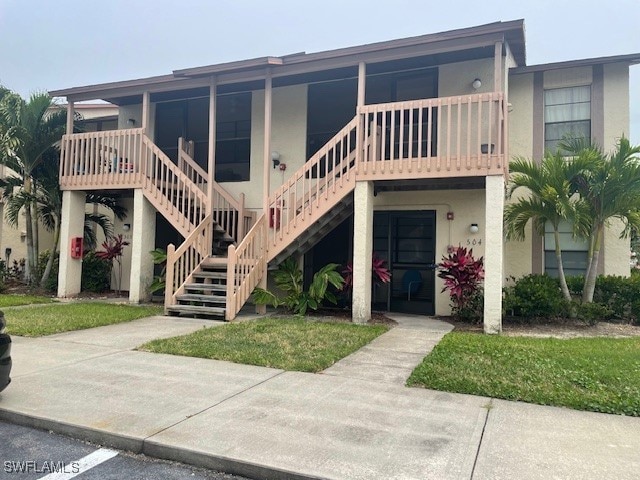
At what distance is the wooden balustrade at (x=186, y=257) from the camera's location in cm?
916

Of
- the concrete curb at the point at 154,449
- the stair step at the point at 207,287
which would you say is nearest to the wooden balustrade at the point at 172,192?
the stair step at the point at 207,287

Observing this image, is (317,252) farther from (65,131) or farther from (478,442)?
(478,442)

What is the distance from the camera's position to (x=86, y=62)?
1070 inches

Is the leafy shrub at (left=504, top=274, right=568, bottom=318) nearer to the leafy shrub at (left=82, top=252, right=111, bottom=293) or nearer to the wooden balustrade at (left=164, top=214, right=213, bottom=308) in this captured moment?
the wooden balustrade at (left=164, top=214, right=213, bottom=308)

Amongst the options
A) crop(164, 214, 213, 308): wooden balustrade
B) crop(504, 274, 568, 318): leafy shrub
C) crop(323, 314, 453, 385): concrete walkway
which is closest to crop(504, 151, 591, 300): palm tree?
crop(504, 274, 568, 318): leafy shrub

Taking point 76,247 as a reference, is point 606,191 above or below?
above

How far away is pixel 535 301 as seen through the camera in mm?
8508

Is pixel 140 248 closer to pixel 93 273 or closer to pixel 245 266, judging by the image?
pixel 93 273

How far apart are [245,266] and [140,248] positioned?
3036 mm

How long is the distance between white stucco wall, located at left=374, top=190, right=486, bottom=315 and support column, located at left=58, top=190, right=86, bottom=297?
828 centimetres

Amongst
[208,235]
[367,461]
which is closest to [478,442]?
[367,461]

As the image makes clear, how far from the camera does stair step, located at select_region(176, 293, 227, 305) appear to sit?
8875 mm

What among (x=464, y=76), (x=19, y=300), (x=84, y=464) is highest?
(x=464, y=76)

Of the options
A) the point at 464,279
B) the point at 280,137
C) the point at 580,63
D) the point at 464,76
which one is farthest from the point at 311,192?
the point at 580,63
